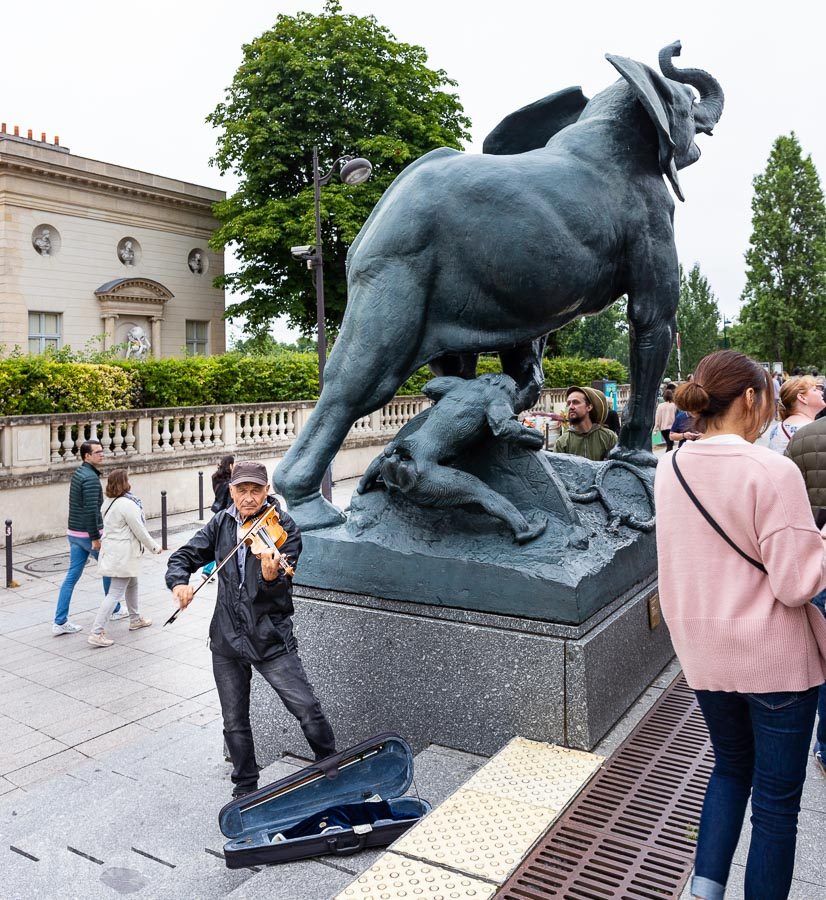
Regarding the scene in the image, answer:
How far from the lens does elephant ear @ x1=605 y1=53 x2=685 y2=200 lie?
4.03 metres

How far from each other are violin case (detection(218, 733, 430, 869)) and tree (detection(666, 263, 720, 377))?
157 feet

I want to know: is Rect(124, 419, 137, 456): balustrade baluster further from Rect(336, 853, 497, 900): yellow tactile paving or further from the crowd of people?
the crowd of people

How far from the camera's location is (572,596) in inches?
135

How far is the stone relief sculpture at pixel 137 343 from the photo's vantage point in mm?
31047

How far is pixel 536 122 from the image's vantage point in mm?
4879

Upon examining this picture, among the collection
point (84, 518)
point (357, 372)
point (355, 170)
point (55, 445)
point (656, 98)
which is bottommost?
point (84, 518)

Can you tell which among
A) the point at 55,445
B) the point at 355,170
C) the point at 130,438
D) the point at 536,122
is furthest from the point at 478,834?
the point at 130,438

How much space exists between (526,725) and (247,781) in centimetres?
125

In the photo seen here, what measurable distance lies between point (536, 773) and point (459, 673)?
2.01ft

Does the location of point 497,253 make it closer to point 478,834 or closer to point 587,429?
point 478,834

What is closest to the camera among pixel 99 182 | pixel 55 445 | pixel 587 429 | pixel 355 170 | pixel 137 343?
pixel 587 429

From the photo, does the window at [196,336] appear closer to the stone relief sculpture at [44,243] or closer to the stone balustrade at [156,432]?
the stone relief sculpture at [44,243]

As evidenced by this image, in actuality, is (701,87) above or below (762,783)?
above

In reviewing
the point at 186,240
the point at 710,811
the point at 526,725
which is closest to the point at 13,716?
the point at 526,725
